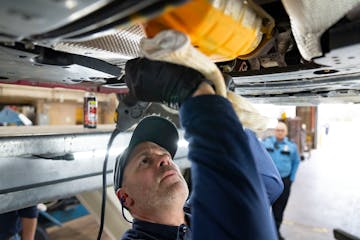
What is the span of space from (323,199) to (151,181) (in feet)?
14.2

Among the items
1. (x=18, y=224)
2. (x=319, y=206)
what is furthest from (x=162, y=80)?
(x=319, y=206)

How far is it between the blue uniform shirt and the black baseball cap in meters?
2.46

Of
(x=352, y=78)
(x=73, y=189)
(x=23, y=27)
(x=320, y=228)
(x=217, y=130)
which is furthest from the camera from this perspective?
(x=320, y=228)

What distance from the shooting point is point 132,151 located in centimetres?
121

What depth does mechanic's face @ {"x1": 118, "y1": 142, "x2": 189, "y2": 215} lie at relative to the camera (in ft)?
3.63

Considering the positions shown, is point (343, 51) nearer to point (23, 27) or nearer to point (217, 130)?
point (217, 130)

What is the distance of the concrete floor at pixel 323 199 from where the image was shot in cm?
353

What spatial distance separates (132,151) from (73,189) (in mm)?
276

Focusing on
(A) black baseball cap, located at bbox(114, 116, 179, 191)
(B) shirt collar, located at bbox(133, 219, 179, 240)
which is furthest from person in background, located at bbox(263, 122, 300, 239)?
(B) shirt collar, located at bbox(133, 219, 179, 240)

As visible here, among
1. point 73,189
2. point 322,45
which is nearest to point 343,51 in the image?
point 322,45

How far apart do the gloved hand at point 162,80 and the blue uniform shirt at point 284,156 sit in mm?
3109

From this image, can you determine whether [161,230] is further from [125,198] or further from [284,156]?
[284,156]

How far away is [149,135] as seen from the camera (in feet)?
4.02

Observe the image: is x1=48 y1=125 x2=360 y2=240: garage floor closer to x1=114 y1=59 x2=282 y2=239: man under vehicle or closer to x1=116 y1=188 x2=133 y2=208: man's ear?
x1=116 y1=188 x2=133 y2=208: man's ear
